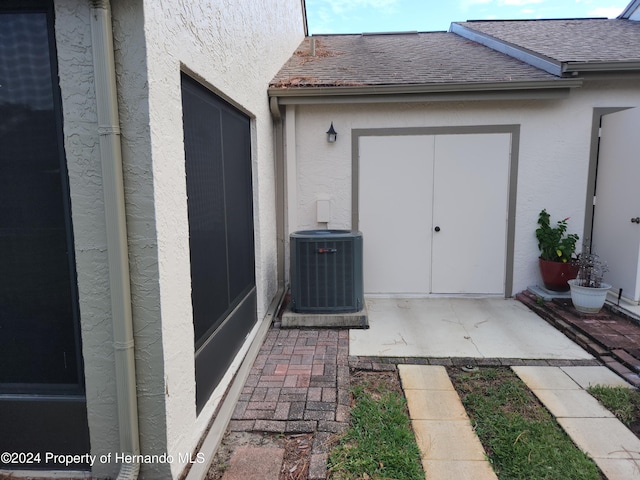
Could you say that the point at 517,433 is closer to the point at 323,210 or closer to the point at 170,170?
the point at 170,170

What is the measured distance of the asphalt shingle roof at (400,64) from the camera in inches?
190

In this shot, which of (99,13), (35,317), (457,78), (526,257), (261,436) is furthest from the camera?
(526,257)

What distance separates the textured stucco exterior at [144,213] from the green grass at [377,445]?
89 centimetres

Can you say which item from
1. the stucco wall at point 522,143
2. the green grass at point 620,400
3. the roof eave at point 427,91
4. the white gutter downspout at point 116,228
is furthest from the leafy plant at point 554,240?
the white gutter downspout at point 116,228

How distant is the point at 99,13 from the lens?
5.33 feet

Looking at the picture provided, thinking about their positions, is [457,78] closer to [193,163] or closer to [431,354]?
[431,354]

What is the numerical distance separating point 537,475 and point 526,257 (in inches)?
144

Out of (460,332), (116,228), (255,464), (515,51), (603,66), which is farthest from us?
(515,51)

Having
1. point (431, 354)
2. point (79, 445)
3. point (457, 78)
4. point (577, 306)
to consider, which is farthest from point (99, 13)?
point (577, 306)

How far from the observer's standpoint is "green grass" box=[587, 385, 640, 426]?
2539 mm

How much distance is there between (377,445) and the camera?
2.23 m

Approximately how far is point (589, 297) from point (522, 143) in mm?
2071

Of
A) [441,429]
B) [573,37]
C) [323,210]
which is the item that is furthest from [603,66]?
[441,429]

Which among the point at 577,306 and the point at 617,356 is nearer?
the point at 617,356
